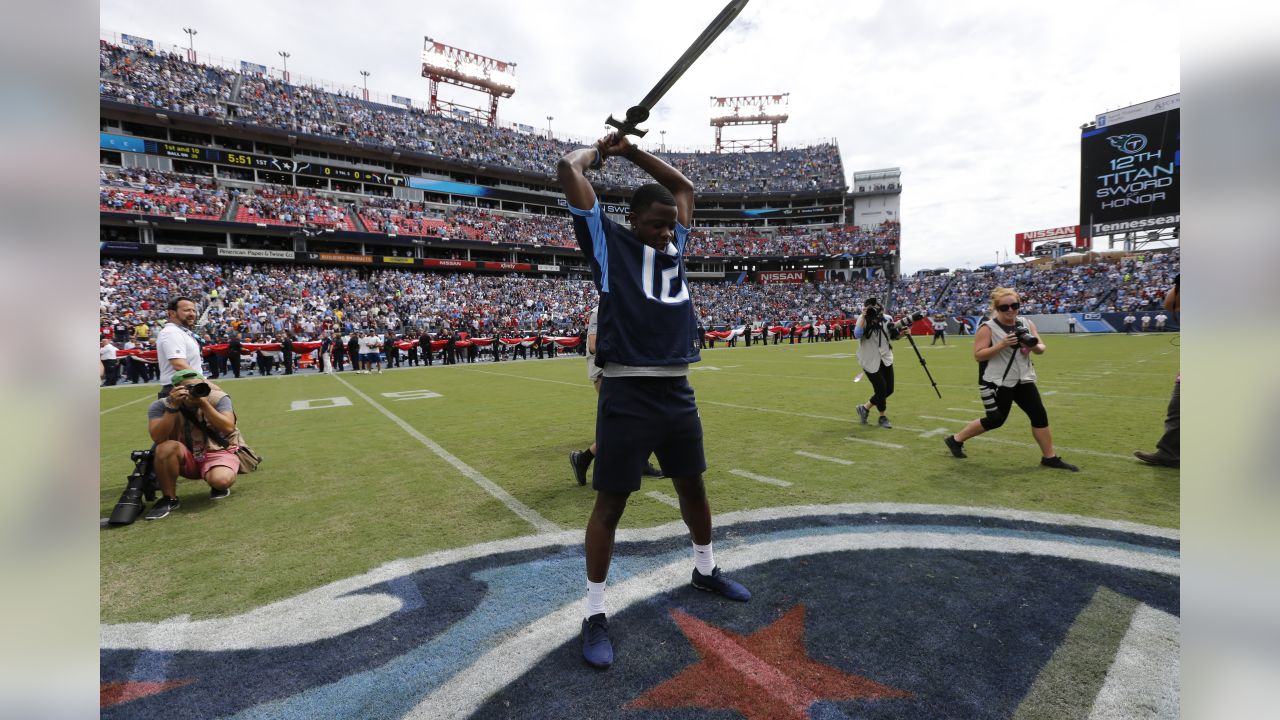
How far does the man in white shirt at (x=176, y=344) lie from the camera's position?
16.5 feet

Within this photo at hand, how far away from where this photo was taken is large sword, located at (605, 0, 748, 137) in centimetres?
291

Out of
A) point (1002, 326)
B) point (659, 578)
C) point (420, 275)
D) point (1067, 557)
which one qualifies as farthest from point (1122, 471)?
point (420, 275)

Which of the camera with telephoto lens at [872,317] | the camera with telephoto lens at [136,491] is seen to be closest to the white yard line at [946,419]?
the camera with telephoto lens at [872,317]

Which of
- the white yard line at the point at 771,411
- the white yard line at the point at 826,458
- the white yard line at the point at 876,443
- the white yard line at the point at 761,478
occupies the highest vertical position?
the white yard line at the point at 771,411

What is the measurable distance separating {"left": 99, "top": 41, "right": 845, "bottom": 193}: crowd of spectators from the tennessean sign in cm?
1174

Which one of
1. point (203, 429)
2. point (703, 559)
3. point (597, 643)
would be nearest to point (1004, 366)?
point (703, 559)

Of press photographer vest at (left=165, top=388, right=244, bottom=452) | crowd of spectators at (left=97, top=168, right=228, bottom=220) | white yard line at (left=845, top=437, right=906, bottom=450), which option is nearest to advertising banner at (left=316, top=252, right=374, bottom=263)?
crowd of spectators at (left=97, top=168, right=228, bottom=220)

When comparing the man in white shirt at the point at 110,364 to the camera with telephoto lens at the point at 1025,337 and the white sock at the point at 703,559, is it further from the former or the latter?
the camera with telephoto lens at the point at 1025,337

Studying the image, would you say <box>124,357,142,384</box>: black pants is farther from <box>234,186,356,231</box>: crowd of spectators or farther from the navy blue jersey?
the navy blue jersey

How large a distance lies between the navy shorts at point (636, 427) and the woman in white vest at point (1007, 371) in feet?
12.9

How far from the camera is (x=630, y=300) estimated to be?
110 inches

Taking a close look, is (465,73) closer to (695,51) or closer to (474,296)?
(474,296)
